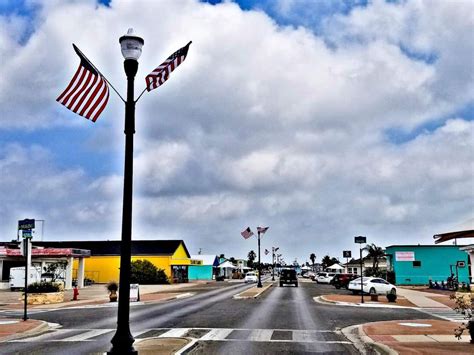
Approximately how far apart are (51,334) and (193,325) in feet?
15.8

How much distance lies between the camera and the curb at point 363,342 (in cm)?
1295

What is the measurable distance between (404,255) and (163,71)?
53.0m

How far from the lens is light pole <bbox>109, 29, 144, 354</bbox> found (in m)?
7.93

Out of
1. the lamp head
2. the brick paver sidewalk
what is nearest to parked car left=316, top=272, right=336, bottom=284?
the brick paver sidewalk

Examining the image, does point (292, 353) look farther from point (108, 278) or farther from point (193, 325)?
point (108, 278)

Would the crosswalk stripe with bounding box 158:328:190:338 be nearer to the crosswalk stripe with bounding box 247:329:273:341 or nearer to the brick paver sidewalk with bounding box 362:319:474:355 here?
the crosswalk stripe with bounding box 247:329:273:341

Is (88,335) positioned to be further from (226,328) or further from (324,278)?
(324,278)

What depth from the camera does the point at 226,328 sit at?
17609 mm

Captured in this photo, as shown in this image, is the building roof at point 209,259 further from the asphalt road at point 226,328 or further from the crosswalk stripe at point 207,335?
the crosswalk stripe at point 207,335

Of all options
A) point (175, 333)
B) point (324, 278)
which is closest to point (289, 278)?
point (324, 278)

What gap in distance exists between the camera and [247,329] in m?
17.3

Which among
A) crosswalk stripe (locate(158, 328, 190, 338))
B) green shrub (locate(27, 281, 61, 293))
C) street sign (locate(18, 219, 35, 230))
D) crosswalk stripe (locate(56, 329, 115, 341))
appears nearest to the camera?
crosswalk stripe (locate(56, 329, 115, 341))

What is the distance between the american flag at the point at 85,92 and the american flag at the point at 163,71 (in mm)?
830

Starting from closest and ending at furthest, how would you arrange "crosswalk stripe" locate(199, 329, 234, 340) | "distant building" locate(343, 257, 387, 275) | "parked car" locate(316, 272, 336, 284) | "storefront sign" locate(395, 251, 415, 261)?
"crosswalk stripe" locate(199, 329, 234, 340) → "storefront sign" locate(395, 251, 415, 261) → "parked car" locate(316, 272, 336, 284) → "distant building" locate(343, 257, 387, 275)
